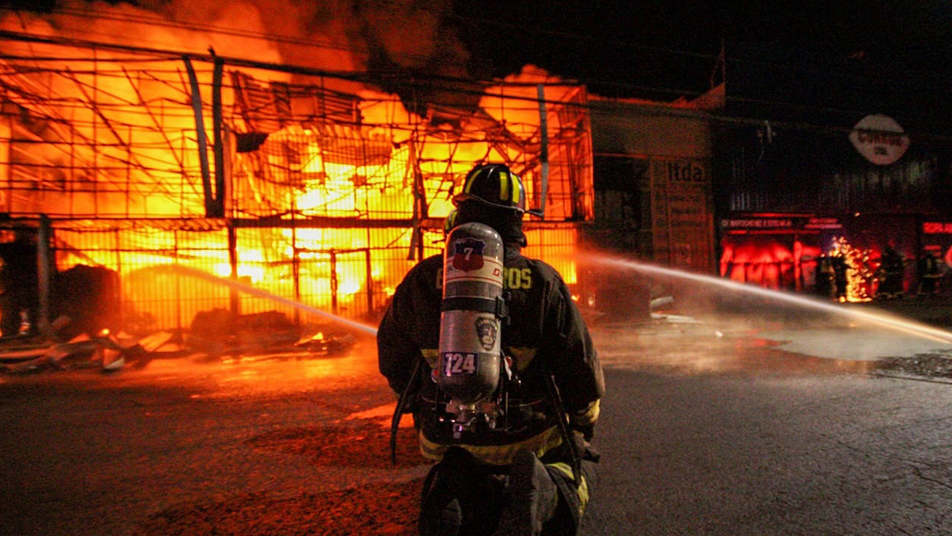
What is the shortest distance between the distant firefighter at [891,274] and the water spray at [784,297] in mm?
2809

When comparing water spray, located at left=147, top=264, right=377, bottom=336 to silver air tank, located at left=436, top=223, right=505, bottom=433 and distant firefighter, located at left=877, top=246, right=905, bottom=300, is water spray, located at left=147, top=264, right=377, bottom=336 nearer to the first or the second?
silver air tank, located at left=436, top=223, right=505, bottom=433

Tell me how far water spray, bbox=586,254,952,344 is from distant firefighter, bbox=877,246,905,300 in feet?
9.22

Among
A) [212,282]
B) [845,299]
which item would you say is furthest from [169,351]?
[845,299]

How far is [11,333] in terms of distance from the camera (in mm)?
10148

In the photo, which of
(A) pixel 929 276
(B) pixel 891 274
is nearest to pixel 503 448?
(B) pixel 891 274

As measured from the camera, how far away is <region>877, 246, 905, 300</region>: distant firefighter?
17.7 meters

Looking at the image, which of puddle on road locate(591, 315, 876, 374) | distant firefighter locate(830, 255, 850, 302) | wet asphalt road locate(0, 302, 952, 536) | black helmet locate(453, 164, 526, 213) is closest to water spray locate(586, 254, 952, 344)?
distant firefighter locate(830, 255, 850, 302)

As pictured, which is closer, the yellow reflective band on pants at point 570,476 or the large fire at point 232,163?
the yellow reflective band on pants at point 570,476

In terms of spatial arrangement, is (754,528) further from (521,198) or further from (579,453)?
(521,198)

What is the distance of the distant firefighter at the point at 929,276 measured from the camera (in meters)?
17.8

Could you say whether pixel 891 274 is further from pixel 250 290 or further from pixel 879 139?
pixel 250 290

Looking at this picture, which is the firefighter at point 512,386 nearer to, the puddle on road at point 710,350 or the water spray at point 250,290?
the puddle on road at point 710,350

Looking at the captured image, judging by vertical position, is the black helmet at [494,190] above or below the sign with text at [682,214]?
below

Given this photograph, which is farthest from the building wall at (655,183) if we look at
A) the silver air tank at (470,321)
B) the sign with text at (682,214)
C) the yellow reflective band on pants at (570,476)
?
the silver air tank at (470,321)
